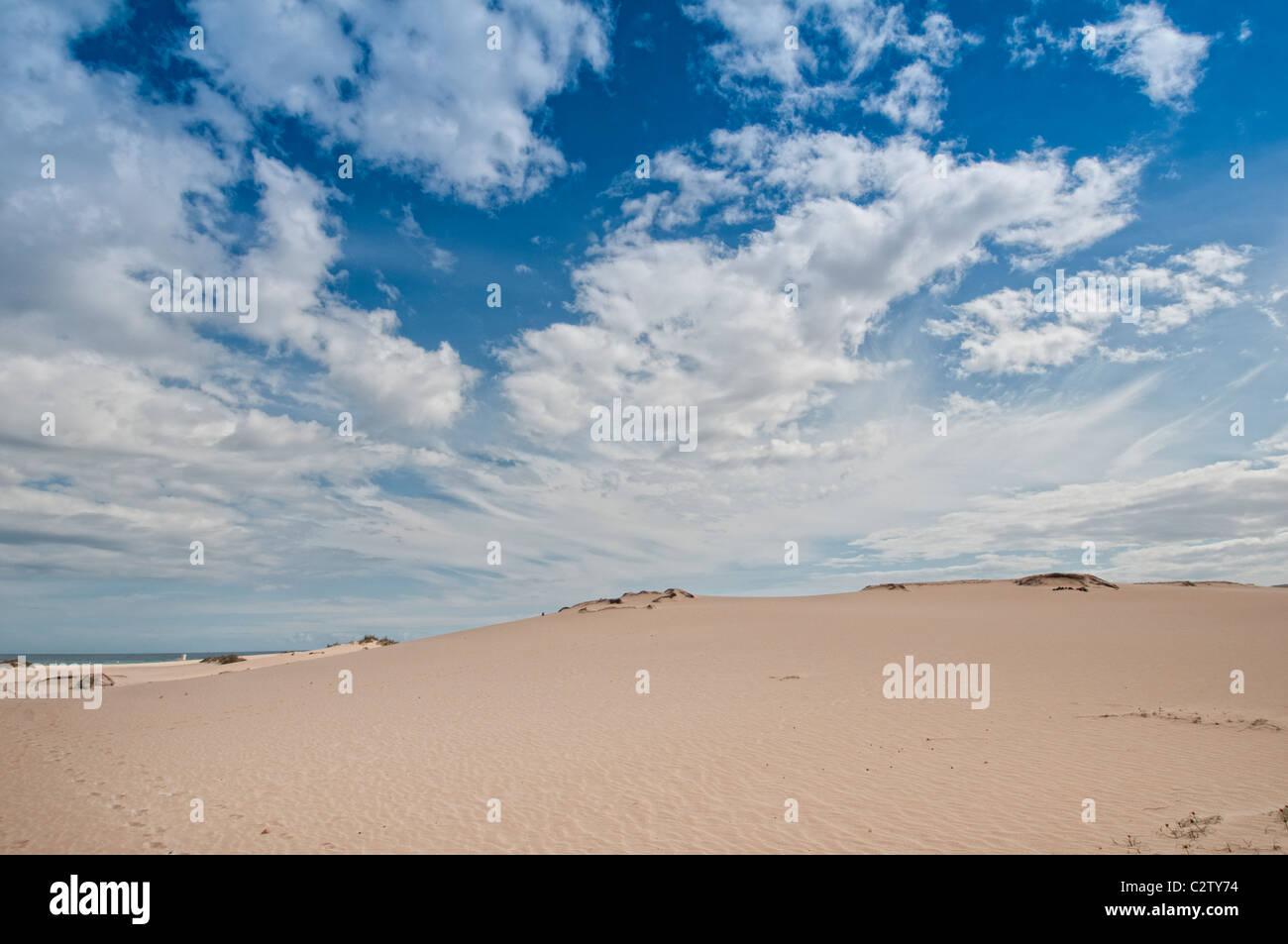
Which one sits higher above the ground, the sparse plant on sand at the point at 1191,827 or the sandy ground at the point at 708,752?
the sparse plant on sand at the point at 1191,827

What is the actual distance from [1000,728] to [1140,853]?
921 centimetres

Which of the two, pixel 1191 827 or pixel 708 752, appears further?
pixel 708 752

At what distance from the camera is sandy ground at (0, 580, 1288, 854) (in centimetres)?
1049

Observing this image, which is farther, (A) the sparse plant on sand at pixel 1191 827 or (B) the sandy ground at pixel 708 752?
(B) the sandy ground at pixel 708 752

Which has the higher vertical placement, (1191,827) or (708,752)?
(1191,827)

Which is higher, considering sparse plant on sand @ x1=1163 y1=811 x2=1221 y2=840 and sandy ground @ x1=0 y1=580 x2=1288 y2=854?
sparse plant on sand @ x1=1163 y1=811 x2=1221 y2=840

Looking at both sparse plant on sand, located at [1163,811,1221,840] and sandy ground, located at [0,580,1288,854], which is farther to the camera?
sandy ground, located at [0,580,1288,854]

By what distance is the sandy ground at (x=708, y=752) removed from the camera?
1049 centimetres

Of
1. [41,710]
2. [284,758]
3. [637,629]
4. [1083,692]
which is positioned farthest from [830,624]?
[41,710]

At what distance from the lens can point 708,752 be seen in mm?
15562
